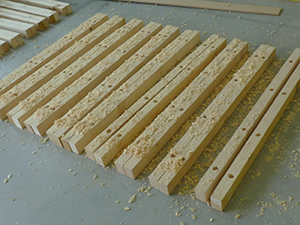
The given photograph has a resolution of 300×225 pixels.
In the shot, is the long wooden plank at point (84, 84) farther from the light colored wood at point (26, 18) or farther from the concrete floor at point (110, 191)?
the light colored wood at point (26, 18)

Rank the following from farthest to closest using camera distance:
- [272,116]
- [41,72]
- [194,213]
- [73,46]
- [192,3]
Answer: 1. [192,3]
2. [73,46]
3. [41,72]
4. [272,116]
5. [194,213]

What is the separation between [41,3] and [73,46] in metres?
1.52

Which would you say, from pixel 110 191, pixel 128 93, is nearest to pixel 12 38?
pixel 128 93

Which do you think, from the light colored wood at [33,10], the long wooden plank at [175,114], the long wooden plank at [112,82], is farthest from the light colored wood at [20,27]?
the long wooden plank at [175,114]

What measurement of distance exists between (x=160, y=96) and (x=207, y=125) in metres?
0.59

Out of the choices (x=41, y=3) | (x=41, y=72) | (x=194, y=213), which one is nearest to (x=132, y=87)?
(x=41, y=72)

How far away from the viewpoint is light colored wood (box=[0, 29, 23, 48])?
14.9 feet

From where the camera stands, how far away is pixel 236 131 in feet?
9.16

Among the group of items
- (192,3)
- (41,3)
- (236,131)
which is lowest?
(236,131)

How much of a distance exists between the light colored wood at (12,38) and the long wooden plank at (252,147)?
10.9 ft

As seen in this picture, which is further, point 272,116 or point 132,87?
point 132,87

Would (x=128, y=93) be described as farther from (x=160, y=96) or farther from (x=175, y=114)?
(x=175, y=114)

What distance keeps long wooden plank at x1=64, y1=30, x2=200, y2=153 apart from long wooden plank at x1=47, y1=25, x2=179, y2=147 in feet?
0.28

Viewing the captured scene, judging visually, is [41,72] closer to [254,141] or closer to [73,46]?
[73,46]
